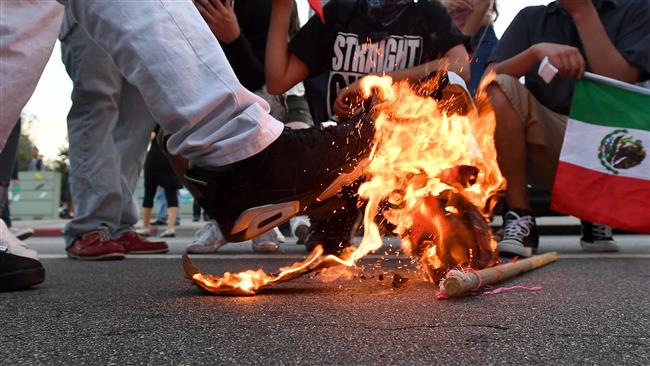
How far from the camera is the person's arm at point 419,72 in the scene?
2.48 m

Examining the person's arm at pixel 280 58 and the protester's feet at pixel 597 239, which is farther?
the protester's feet at pixel 597 239

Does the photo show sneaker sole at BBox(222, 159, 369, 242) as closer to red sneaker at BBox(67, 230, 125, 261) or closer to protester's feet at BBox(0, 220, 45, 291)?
protester's feet at BBox(0, 220, 45, 291)

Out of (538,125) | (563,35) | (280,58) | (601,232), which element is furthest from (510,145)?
(280,58)

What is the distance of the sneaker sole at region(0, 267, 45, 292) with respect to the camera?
67.3 inches

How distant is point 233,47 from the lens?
2.79m

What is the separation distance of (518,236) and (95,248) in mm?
1983

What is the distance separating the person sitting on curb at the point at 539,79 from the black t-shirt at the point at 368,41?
0.50m

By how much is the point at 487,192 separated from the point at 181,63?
3.60ft

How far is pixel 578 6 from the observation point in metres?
2.97

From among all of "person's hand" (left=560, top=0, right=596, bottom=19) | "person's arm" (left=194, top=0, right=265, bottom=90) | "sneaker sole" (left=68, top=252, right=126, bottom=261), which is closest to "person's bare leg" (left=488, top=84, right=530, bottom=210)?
"person's hand" (left=560, top=0, right=596, bottom=19)

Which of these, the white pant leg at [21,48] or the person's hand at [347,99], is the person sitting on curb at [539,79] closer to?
the person's hand at [347,99]

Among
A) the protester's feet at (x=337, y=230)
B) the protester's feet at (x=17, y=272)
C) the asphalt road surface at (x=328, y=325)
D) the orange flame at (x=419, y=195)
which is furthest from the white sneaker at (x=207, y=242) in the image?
the orange flame at (x=419, y=195)

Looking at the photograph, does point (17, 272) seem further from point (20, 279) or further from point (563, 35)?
point (563, 35)

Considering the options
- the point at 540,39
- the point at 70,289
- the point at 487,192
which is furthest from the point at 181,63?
the point at 540,39
